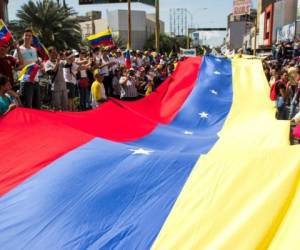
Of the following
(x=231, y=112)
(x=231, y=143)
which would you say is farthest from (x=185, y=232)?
(x=231, y=112)

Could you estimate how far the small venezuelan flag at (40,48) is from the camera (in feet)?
27.9

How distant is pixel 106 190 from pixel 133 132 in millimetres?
2649

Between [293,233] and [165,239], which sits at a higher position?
[293,233]

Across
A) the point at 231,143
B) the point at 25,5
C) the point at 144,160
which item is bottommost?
the point at 231,143

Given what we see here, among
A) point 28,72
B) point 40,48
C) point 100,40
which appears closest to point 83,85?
point 40,48

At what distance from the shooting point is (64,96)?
30.4 ft

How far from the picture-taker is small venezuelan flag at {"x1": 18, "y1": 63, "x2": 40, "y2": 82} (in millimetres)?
7066

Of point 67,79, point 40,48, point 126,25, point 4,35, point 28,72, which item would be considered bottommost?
point 67,79

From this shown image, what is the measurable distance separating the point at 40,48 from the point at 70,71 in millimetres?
1147

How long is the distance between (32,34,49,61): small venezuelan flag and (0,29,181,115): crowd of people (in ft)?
0.31

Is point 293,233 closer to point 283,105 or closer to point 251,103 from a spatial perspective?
point 251,103

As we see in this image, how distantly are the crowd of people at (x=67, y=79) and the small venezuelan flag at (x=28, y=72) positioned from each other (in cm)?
2

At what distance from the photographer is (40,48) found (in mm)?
8727

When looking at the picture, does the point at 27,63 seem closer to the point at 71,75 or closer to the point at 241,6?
the point at 71,75
